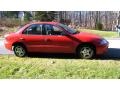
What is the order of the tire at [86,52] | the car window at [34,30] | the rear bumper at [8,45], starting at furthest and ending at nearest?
the rear bumper at [8,45], the car window at [34,30], the tire at [86,52]

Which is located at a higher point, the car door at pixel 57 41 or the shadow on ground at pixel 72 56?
the car door at pixel 57 41

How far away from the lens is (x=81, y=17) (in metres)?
13.0

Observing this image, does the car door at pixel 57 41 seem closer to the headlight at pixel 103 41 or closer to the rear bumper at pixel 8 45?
the headlight at pixel 103 41

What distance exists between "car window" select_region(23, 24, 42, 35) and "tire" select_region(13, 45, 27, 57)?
0.51 meters

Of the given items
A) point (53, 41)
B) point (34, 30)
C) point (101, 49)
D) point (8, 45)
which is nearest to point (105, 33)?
point (101, 49)

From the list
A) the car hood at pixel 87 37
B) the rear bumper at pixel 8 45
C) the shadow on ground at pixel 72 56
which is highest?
the car hood at pixel 87 37

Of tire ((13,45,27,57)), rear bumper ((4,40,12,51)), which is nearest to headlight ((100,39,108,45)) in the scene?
tire ((13,45,27,57))

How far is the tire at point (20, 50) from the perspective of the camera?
13.9 metres

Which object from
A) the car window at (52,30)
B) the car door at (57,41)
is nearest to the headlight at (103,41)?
the car door at (57,41)

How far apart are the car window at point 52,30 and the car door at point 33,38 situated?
0.54 feet

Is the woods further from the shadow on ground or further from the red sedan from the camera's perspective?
the shadow on ground

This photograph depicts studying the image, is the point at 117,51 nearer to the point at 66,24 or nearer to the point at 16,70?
the point at 66,24

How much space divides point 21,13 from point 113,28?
9.33 ft
